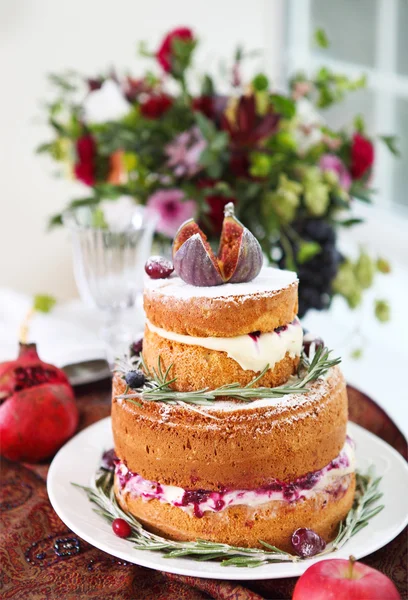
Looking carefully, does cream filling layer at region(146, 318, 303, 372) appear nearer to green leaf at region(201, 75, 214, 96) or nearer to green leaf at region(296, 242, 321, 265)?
green leaf at region(296, 242, 321, 265)

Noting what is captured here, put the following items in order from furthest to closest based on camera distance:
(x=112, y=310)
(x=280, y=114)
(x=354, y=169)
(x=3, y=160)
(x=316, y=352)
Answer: (x=3, y=160), (x=354, y=169), (x=280, y=114), (x=112, y=310), (x=316, y=352)

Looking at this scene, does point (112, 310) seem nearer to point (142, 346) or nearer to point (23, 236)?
point (142, 346)

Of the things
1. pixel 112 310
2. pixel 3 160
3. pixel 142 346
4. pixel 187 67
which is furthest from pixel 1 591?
pixel 3 160

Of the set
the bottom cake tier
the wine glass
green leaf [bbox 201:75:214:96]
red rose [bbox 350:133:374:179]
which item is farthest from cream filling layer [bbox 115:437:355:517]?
green leaf [bbox 201:75:214:96]

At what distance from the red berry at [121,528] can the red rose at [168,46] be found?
1709mm

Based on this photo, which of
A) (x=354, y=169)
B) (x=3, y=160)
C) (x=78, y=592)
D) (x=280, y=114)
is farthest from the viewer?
(x=3, y=160)

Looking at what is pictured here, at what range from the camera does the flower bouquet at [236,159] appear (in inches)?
101

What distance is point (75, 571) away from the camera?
1.44 m

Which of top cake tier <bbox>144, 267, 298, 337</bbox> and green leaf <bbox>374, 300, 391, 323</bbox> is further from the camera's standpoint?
green leaf <bbox>374, 300, 391, 323</bbox>

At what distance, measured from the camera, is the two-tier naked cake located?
142 centimetres

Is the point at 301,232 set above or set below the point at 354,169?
below

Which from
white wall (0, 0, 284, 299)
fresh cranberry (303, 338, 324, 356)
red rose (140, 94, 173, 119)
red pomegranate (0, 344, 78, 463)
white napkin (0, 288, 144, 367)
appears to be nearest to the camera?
fresh cranberry (303, 338, 324, 356)

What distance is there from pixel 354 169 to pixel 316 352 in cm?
135

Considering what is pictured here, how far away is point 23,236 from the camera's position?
448 cm
